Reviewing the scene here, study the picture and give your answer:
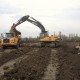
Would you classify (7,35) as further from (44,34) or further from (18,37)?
(44,34)

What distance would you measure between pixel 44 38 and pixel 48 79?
29.0m

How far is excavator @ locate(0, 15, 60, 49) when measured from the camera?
36.4m

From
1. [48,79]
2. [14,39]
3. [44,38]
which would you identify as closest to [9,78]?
[48,79]

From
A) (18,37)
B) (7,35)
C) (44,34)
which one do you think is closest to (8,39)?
(7,35)

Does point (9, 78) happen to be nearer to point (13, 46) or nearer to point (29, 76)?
point (29, 76)

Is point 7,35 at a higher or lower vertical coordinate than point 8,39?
higher

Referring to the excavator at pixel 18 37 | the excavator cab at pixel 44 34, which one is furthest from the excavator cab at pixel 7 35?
the excavator cab at pixel 44 34

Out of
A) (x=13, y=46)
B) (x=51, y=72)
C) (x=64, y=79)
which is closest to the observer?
(x=64, y=79)

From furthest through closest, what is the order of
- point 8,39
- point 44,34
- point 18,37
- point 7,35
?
point 44,34 → point 18,37 → point 7,35 → point 8,39

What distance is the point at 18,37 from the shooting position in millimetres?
→ 39188

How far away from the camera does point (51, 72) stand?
14312 mm

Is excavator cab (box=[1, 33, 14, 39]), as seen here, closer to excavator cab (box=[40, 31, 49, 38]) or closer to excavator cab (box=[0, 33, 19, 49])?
excavator cab (box=[0, 33, 19, 49])

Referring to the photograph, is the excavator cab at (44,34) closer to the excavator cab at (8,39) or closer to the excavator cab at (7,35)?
the excavator cab at (8,39)

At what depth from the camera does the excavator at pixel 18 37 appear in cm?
3638
